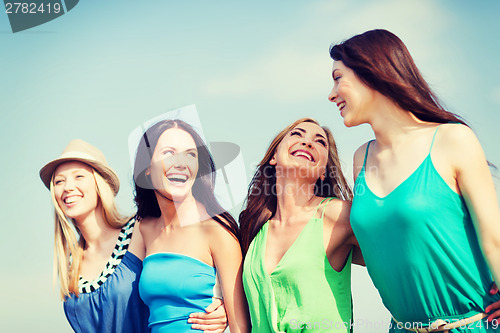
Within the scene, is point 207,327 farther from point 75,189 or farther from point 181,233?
point 75,189

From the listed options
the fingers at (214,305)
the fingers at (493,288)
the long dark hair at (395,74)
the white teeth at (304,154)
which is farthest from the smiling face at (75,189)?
the fingers at (493,288)

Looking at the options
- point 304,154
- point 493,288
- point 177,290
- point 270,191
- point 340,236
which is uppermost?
point 304,154

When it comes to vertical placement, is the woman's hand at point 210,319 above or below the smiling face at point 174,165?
below

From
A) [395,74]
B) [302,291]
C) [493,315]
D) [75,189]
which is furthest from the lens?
[75,189]

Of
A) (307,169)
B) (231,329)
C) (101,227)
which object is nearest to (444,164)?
(307,169)

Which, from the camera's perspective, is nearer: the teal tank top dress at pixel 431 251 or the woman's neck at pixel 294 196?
the teal tank top dress at pixel 431 251

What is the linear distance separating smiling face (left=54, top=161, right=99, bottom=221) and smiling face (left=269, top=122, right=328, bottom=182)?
2.06 metres

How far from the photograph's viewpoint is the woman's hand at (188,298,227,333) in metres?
4.52

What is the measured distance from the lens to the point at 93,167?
557 cm

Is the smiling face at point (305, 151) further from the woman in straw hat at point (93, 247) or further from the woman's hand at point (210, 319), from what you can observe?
the woman in straw hat at point (93, 247)

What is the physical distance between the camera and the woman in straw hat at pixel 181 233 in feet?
15.1

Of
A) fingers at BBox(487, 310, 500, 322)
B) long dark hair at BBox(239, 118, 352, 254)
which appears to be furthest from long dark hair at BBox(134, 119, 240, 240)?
fingers at BBox(487, 310, 500, 322)

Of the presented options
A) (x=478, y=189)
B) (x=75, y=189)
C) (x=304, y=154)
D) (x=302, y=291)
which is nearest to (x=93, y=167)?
(x=75, y=189)

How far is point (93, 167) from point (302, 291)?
2727 mm
